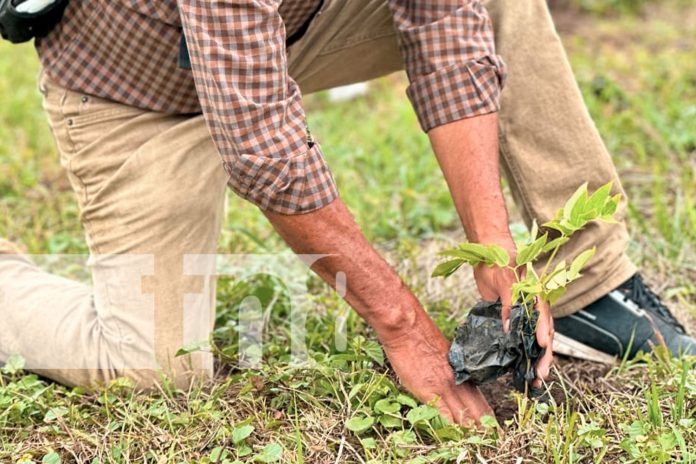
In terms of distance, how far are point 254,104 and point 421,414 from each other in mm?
631

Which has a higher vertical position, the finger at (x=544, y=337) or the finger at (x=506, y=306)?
the finger at (x=506, y=306)

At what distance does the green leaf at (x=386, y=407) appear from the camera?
5.72 feet

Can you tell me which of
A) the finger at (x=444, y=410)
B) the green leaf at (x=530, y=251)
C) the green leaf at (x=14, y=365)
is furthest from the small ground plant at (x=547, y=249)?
the green leaf at (x=14, y=365)

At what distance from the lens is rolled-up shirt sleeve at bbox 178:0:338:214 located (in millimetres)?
1538

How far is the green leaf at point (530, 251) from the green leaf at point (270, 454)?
56cm

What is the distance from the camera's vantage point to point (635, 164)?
10.4 ft

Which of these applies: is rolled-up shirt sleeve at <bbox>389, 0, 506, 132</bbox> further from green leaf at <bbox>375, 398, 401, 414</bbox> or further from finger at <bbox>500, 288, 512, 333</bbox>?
green leaf at <bbox>375, 398, 401, 414</bbox>

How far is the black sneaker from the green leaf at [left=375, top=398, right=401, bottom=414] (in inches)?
21.9

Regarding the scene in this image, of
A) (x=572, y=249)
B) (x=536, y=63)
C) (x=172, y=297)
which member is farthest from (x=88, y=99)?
(x=572, y=249)

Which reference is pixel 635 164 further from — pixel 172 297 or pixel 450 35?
pixel 172 297

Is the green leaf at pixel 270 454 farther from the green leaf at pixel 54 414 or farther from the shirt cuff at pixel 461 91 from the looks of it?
the shirt cuff at pixel 461 91

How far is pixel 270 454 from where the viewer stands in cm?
167

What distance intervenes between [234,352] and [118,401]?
0.97ft

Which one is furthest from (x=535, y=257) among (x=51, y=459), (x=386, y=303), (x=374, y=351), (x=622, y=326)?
(x=51, y=459)
